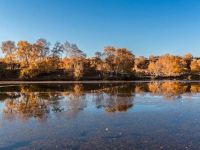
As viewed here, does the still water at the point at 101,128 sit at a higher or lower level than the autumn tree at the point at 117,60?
lower

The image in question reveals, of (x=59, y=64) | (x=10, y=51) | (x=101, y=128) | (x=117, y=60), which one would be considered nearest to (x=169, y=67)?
(x=117, y=60)

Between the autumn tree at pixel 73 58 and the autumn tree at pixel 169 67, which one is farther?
the autumn tree at pixel 169 67

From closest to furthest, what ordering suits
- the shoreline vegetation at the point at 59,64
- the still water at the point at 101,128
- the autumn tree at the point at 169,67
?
the still water at the point at 101,128, the shoreline vegetation at the point at 59,64, the autumn tree at the point at 169,67

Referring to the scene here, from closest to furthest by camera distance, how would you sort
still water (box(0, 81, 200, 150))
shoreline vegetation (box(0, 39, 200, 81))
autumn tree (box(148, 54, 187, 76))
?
still water (box(0, 81, 200, 150)) → shoreline vegetation (box(0, 39, 200, 81)) → autumn tree (box(148, 54, 187, 76))

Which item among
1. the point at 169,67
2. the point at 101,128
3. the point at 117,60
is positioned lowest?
the point at 101,128

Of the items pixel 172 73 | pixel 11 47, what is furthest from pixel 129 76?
pixel 11 47

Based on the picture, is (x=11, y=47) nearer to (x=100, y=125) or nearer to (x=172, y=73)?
(x=172, y=73)

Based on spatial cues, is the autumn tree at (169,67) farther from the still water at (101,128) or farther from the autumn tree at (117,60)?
the still water at (101,128)

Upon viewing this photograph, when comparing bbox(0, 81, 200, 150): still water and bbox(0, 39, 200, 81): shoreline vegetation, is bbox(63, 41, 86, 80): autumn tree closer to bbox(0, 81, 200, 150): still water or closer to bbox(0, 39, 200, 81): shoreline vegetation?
bbox(0, 39, 200, 81): shoreline vegetation

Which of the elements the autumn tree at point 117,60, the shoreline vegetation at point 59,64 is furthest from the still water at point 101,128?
the autumn tree at point 117,60

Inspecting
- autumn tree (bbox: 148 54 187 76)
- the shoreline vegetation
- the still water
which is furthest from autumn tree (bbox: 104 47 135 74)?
the still water

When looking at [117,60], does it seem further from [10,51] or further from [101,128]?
[101,128]

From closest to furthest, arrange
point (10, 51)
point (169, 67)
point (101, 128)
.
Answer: point (101, 128) → point (10, 51) → point (169, 67)

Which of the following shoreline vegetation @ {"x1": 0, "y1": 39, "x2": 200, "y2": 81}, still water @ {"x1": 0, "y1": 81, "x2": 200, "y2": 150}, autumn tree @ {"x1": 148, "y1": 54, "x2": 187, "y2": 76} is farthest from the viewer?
autumn tree @ {"x1": 148, "y1": 54, "x2": 187, "y2": 76}
